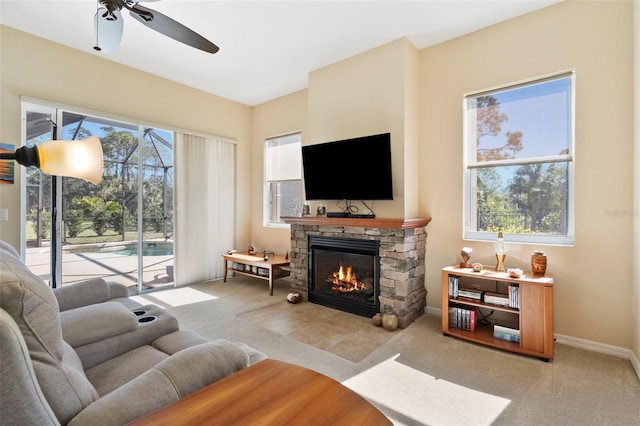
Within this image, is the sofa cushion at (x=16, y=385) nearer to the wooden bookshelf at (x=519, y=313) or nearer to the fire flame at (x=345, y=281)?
the wooden bookshelf at (x=519, y=313)

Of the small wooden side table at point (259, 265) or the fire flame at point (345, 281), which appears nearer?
the fire flame at point (345, 281)

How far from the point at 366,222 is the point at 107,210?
3.41 m

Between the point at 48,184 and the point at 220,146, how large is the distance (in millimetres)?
2325

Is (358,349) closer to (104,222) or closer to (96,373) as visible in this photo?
(96,373)

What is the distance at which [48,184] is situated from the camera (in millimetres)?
3535

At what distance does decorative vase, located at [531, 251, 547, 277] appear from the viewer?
103 inches

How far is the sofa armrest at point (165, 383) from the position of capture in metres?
0.91

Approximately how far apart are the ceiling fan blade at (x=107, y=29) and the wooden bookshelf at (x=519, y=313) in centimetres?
332

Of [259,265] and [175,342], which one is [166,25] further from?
→ [259,265]

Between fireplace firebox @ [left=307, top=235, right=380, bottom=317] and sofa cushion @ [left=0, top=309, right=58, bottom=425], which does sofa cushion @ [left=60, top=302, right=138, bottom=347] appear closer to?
sofa cushion @ [left=0, top=309, right=58, bottom=425]

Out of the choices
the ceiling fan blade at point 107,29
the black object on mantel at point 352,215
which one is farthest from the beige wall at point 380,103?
the ceiling fan blade at point 107,29

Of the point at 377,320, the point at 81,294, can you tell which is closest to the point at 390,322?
the point at 377,320

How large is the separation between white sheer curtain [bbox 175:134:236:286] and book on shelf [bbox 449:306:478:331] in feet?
12.2

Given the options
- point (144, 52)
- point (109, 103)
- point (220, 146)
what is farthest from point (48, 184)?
point (220, 146)
